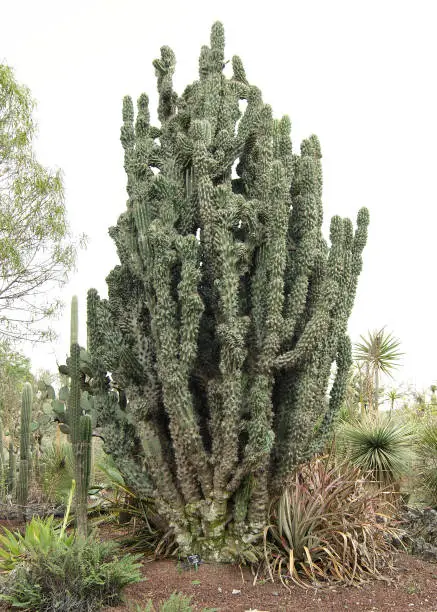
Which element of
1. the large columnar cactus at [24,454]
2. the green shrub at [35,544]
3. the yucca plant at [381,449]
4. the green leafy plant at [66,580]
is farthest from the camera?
→ the yucca plant at [381,449]

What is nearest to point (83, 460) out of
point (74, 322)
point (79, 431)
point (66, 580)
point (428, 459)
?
point (79, 431)

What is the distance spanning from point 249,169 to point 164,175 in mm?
922

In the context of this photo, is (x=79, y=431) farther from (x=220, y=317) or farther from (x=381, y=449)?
(x=381, y=449)

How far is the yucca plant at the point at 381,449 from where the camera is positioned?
1017 cm

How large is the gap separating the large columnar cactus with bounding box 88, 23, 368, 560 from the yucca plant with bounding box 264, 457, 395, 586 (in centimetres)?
24

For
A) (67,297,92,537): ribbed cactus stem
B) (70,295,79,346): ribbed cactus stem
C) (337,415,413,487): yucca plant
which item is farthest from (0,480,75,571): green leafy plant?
(337,415,413,487): yucca plant

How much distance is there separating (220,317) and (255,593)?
2.49 meters

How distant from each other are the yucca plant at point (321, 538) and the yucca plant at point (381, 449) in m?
3.66

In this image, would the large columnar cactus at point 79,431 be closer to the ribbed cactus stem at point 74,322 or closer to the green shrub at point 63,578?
the ribbed cactus stem at point 74,322

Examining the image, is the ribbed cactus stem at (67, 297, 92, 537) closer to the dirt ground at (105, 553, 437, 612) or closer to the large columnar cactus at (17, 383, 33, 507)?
the dirt ground at (105, 553, 437, 612)

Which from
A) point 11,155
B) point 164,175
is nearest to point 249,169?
point 164,175

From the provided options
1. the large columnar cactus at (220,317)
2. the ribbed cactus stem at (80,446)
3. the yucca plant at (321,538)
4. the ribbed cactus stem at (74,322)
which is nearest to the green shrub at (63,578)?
the large columnar cactus at (220,317)

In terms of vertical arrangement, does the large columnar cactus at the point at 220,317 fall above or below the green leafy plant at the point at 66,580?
above

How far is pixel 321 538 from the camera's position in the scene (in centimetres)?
603
